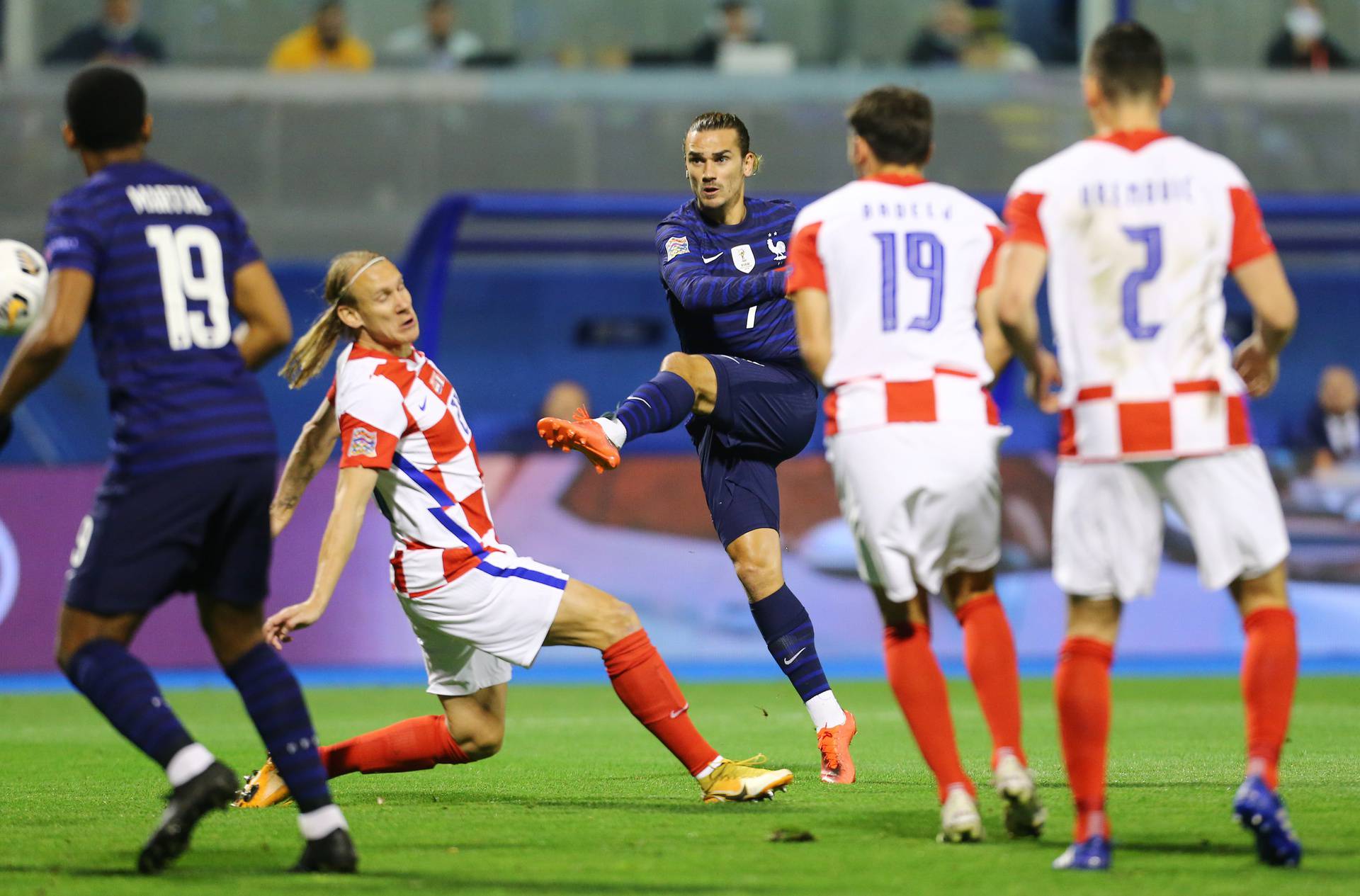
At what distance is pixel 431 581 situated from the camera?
490 cm

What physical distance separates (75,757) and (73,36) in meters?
10.2

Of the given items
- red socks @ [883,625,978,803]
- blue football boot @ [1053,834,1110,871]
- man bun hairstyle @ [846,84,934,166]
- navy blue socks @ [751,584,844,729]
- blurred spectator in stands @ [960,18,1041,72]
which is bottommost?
navy blue socks @ [751,584,844,729]

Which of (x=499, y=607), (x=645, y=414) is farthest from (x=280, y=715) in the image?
(x=645, y=414)

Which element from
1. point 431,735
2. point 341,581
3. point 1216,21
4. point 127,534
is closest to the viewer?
point 127,534

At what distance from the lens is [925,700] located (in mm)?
4340

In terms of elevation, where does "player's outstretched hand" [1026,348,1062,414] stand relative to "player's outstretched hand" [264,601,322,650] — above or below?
above

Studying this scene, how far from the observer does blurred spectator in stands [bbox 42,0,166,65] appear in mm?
15594

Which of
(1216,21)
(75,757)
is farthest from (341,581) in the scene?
(1216,21)

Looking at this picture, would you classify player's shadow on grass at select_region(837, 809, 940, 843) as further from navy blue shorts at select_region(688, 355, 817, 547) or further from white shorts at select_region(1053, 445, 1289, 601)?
navy blue shorts at select_region(688, 355, 817, 547)

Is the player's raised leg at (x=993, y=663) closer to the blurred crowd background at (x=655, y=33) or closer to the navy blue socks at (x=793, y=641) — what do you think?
the navy blue socks at (x=793, y=641)

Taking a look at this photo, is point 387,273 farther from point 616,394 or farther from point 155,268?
point 616,394

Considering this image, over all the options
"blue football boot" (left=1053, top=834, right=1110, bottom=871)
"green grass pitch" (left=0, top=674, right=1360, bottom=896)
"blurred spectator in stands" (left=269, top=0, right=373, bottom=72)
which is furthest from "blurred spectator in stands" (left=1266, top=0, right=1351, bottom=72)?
"blue football boot" (left=1053, top=834, right=1110, bottom=871)

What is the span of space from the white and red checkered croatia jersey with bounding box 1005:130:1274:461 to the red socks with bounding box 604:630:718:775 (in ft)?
5.08

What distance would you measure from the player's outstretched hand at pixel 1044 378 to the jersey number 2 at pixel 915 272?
0.28 metres
